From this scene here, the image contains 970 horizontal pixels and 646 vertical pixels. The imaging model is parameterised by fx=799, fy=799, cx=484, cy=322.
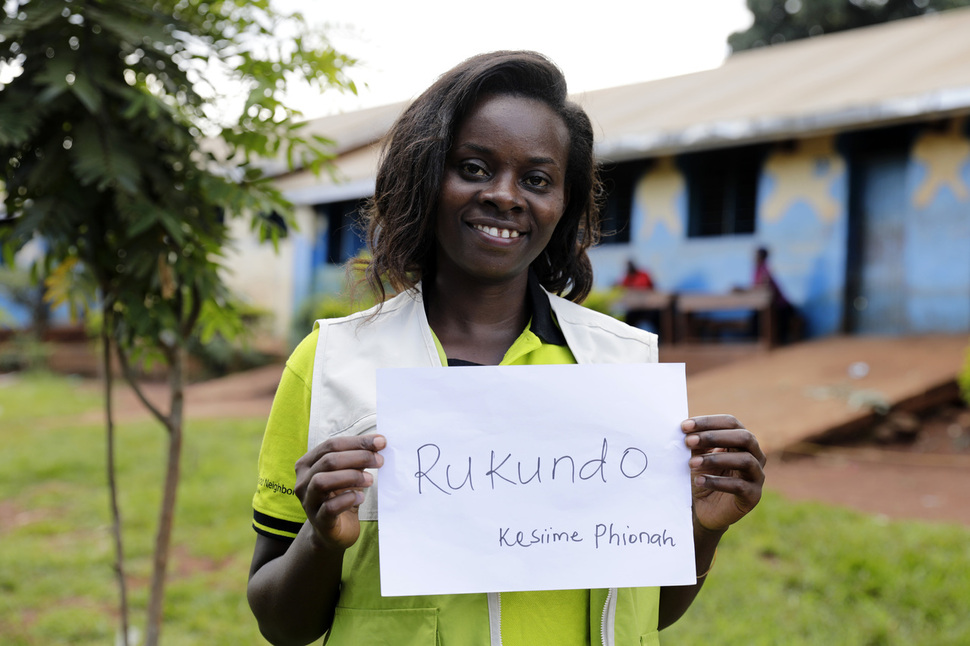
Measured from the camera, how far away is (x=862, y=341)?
8.34 meters

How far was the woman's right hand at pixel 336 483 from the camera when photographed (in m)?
1.17

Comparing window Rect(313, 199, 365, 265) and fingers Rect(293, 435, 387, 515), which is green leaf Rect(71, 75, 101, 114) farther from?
window Rect(313, 199, 365, 265)

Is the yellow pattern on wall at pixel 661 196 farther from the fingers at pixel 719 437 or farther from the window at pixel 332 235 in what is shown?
the fingers at pixel 719 437

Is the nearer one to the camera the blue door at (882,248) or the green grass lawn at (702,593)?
the green grass lawn at (702,593)

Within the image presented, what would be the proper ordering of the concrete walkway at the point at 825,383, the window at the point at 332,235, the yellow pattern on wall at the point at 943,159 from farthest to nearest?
the window at the point at 332,235 < the yellow pattern on wall at the point at 943,159 < the concrete walkway at the point at 825,383

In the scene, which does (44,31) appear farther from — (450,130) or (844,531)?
(844,531)

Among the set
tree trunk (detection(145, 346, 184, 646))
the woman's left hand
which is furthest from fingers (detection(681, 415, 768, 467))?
tree trunk (detection(145, 346, 184, 646))

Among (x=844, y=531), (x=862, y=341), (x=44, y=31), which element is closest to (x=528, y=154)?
(x=44, y=31)

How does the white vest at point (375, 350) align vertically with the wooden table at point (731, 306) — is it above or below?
above

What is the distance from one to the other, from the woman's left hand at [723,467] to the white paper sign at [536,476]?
0.03 m

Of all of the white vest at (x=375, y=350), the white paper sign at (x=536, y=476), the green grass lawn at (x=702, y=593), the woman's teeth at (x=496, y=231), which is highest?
the woman's teeth at (x=496, y=231)

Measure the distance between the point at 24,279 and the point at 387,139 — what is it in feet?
47.2

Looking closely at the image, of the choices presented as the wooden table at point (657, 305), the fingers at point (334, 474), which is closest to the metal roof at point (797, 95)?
the wooden table at point (657, 305)

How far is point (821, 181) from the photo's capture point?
897cm
